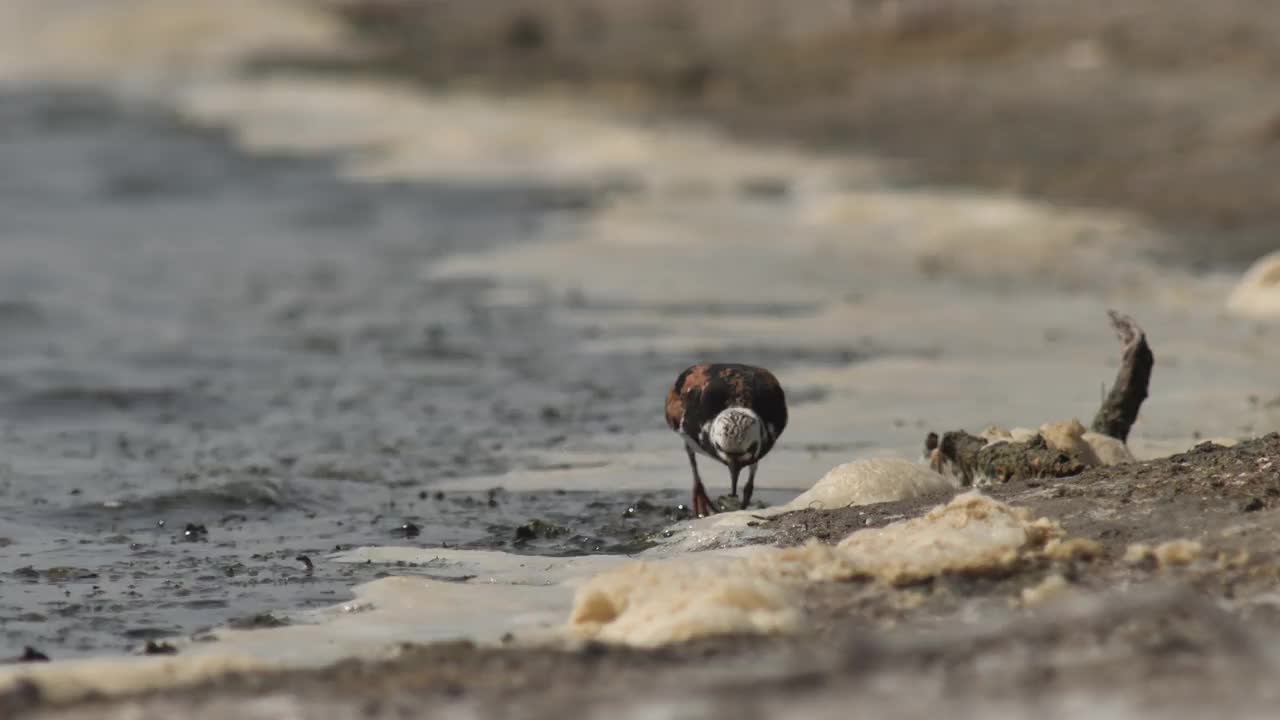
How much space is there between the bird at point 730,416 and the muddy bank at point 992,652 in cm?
138

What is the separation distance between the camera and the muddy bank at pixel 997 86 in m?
19.8

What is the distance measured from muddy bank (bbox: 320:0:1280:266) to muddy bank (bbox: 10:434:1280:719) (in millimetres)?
9909

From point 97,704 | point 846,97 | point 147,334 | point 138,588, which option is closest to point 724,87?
point 846,97

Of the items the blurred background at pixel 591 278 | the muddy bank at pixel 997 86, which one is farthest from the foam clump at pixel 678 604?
the muddy bank at pixel 997 86

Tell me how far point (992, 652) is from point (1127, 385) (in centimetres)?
395

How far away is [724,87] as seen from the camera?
103 feet

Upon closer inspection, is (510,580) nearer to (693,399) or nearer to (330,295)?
(693,399)

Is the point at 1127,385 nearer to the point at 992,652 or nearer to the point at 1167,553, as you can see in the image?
the point at 1167,553

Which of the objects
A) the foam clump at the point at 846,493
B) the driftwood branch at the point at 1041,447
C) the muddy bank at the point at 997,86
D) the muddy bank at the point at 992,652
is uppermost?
the muddy bank at the point at 997,86

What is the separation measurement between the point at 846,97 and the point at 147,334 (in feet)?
48.6

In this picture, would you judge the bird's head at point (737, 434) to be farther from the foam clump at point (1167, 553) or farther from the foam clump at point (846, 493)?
the foam clump at point (1167, 553)

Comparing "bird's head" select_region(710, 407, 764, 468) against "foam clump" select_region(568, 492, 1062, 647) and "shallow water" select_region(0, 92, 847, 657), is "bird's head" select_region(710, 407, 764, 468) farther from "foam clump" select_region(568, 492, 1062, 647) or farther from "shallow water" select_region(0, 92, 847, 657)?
"foam clump" select_region(568, 492, 1062, 647)

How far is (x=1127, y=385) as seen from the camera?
29.3ft

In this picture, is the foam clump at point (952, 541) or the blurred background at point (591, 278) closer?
the foam clump at point (952, 541)
